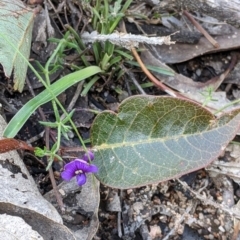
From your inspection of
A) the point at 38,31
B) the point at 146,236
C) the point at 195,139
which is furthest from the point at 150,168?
the point at 38,31

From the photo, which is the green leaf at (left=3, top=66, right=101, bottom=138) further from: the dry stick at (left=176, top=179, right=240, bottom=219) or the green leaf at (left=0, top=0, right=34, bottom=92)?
the dry stick at (left=176, top=179, right=240, bottom=219)

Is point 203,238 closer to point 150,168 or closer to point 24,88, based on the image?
point 150,168

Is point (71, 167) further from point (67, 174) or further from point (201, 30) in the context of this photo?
point (201, 30)

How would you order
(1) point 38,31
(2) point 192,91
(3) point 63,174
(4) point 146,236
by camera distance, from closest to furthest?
1. (3) point 63,174
2. (4) point 146,236
3. (1) point 38,31
4. (2) point 192,91

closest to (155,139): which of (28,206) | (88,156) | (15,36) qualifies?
(88,156)

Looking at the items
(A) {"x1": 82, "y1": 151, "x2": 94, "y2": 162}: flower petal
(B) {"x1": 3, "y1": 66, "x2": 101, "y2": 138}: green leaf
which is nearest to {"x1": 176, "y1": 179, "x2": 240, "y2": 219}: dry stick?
(A) {"x1": 82, "y1": 151, "x2": 94, "y2": 162}: flower petal

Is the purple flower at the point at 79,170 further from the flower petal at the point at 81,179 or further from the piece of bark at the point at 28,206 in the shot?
the piece of bark at the point at 28,206
